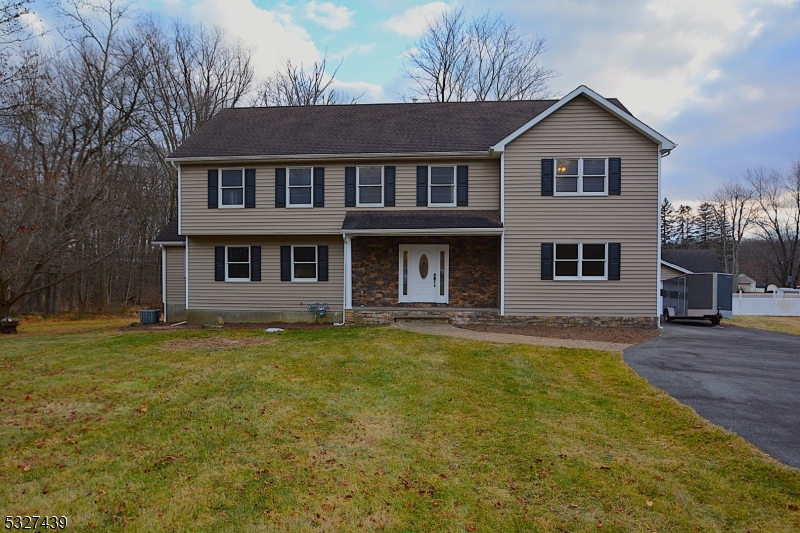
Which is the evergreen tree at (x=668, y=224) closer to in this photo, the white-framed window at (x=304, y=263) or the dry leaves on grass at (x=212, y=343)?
the white-framed window at (x=304, y=263)

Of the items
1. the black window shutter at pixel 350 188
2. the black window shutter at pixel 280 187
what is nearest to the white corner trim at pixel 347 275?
the black window shutter at pixel 350 188

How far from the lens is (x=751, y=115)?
76.0ft

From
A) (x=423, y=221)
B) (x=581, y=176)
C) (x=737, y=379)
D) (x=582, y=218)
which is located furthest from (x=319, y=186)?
(x=737, y=379)

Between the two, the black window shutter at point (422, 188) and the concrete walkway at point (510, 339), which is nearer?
the concrete walkway at point (510, 339)

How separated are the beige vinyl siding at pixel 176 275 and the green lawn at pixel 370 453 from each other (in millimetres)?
8445

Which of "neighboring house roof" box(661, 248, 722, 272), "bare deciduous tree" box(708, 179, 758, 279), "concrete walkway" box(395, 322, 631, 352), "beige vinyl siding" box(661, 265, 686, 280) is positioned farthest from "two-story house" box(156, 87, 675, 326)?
"bare deciduous tree" box(708, 179, 758, 279)

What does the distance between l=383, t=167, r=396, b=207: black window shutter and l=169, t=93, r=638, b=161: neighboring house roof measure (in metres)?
0.69

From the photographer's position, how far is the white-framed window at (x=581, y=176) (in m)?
13.8

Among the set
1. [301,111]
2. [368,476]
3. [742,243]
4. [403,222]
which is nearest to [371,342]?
[403,222]

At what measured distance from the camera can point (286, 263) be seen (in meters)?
15.4

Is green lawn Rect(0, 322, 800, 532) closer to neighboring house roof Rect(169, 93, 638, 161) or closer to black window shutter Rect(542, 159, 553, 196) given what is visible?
black window shutter Rect(542, 159, 553, 196)

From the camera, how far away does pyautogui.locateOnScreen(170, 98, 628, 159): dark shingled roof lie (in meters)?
15.0

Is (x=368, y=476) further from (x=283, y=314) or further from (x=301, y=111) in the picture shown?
(x=301, y=111)

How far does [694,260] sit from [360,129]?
75.5 ft
